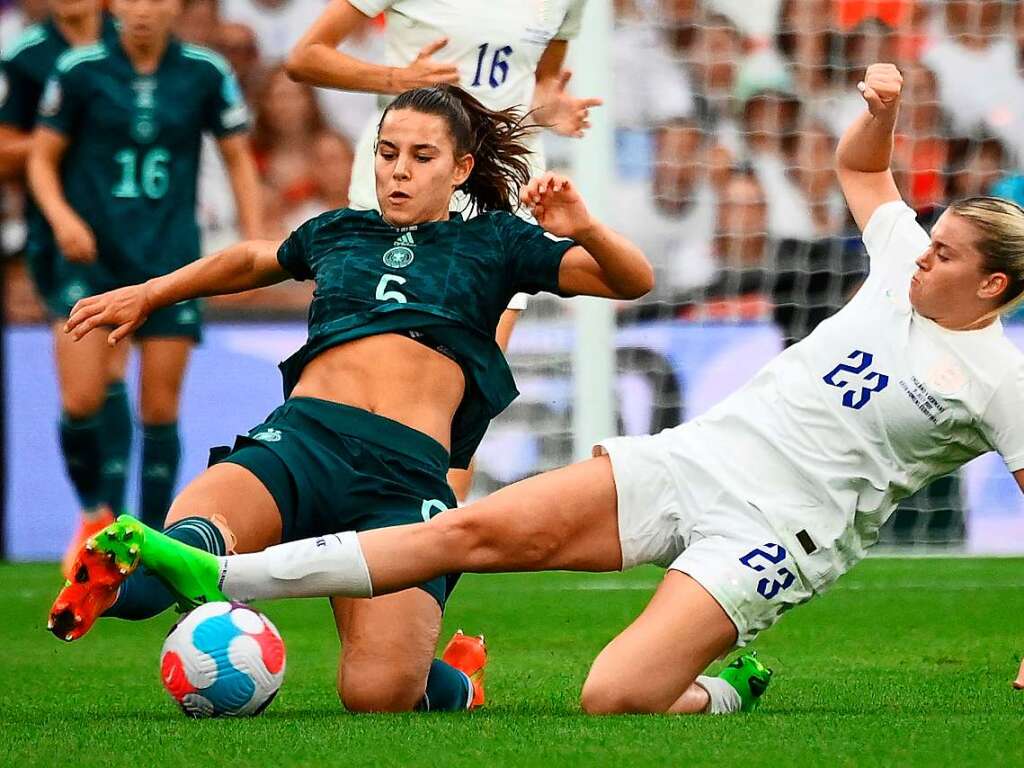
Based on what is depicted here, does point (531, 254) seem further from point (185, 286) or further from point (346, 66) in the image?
point (346, 66)

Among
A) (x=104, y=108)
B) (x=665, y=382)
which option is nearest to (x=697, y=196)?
(x=665, y=382)

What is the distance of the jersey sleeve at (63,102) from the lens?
26.4 ft

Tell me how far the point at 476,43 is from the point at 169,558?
2.88 m

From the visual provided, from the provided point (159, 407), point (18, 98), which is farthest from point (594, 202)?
point (18, 98)

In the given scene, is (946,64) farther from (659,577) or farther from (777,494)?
(777,494)

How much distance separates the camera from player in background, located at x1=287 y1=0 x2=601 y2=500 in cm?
608

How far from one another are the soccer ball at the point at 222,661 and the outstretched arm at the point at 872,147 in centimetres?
174

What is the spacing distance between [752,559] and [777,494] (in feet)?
0.53

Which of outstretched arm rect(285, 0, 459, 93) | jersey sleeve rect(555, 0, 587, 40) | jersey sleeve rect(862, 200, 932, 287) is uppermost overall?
jersey sleeve rect(555, 0, 587, 40)

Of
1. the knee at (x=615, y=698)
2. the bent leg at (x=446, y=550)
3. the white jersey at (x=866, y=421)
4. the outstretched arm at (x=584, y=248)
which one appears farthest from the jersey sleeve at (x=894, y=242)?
the knee at (x=615, y=698)

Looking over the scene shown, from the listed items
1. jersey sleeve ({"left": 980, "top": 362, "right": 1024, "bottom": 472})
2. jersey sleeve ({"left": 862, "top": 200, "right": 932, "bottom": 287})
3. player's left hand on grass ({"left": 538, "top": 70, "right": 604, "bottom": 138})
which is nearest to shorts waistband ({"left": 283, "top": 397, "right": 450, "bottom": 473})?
jersey sleeve ({"left": 862, "top": 200, "right": 932, "bottom": 287})

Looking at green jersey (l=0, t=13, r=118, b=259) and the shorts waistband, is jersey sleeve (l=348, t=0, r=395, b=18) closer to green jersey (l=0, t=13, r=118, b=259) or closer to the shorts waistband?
the shorts waistband

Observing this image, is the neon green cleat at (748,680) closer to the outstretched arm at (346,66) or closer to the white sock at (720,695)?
the white sock at (720,695)

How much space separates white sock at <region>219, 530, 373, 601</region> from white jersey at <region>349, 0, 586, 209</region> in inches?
93.1
